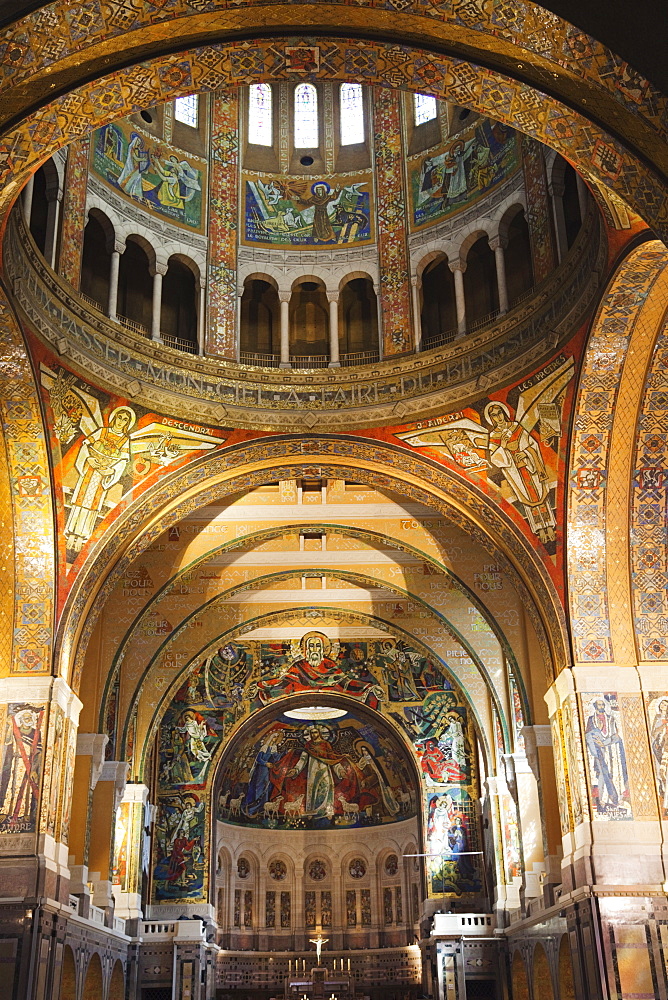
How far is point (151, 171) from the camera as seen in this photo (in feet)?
64.8

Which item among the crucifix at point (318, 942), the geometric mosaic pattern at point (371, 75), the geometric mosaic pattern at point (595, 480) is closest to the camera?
the geometric mosaic pattern at point (371, 75)

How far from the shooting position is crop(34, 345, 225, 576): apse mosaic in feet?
56.9

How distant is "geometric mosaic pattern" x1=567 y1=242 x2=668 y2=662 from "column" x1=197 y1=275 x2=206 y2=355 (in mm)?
7143

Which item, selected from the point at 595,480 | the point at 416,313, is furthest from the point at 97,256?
the point at 595,480

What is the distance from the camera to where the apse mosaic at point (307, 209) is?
20.8 m

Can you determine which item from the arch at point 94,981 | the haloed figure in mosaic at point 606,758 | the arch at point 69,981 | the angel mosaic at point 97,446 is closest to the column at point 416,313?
the angel mosaic at point 97,446

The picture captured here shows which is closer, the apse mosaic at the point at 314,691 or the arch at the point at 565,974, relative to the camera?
the arch at the point at 565,974

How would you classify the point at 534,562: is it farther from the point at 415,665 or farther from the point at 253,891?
the point at 253,891

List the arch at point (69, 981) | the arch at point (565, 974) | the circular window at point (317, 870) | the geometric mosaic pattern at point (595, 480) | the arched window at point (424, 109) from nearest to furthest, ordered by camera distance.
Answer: the geometric mosaic pattern at point (595, 480) < the arch at point (565, 974) < the arch at point (69, 981) < the arched window at point (424, 109) < the circular window at point (317, 870)

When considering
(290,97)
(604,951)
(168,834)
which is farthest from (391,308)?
(168,834)

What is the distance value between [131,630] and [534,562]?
935cm

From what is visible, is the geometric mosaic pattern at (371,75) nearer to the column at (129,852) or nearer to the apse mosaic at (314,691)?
the column at (129,852)

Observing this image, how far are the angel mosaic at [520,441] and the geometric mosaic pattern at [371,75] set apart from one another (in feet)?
20.9

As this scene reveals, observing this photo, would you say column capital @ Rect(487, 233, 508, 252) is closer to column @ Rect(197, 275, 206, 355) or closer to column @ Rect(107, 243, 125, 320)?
column @ Rect(197, 275, 206, 355)
